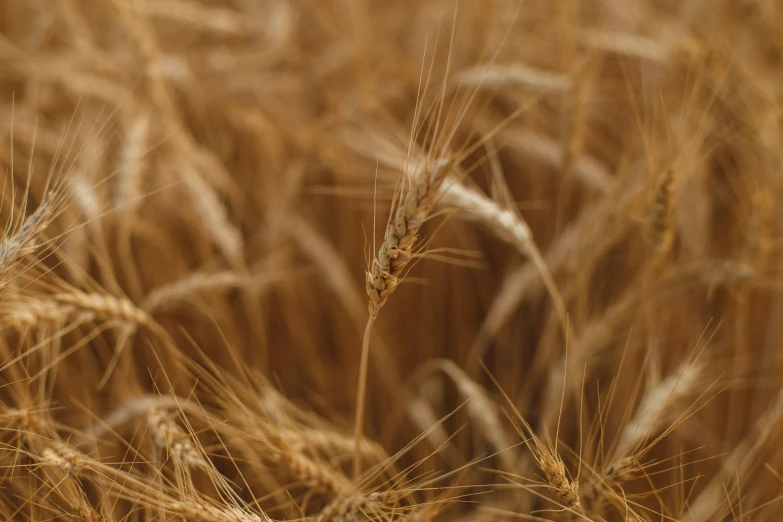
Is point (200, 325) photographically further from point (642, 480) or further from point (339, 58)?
point (642, 480)

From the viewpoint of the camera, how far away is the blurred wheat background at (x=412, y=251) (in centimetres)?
95

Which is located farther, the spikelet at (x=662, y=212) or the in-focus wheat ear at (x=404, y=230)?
the spikelet at (x=662, y=212)

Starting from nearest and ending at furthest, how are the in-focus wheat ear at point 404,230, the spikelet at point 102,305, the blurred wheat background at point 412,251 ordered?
the in-focus wheat ear at point 404,230
the spikelet at point 102,305
the blurred wheat background at point 412,251

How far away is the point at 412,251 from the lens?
97 centimetres

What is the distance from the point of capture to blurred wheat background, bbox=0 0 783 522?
948 millimetres

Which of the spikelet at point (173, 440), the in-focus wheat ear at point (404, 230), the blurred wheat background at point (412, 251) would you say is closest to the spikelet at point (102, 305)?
the blurred wheat background at point (412, 251)

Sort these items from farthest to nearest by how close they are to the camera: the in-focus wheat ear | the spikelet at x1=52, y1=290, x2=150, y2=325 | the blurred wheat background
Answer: the blurred wheat background, the spikelet at x1=52, y1=290, x2=150, y2=325, the in-focus wheat ear

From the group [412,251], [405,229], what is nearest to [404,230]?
[405,229]

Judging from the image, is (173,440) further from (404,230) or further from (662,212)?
(662,212)

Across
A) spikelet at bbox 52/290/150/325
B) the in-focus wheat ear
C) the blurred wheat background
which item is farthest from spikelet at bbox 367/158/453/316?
spikelet at bbox 52/290/150/325

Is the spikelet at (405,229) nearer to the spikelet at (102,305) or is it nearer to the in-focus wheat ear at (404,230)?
the in-focus wheat ear at (404,230)

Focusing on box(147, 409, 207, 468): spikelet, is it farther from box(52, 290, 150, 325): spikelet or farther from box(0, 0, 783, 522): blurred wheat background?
box(52, 290, 150, 325): spikelet

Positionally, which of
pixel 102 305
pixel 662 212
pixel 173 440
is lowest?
pixel 173 440

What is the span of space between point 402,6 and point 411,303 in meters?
0.90
